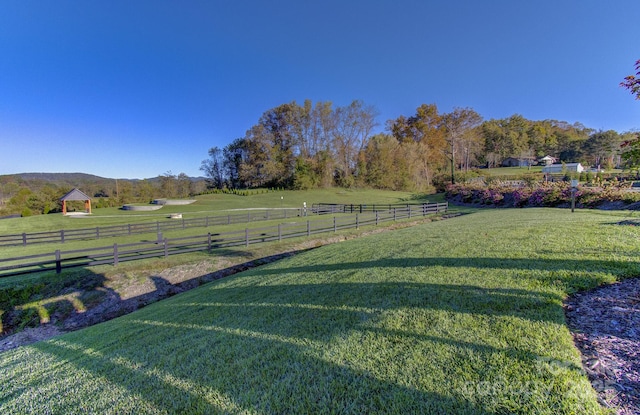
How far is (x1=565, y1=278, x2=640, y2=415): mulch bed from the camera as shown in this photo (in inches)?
75.2

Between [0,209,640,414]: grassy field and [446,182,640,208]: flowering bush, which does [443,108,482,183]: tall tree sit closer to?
[446,182,640,208]: flowering bush

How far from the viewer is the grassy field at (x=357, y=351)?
2.08 m

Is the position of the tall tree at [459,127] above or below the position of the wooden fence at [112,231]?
above

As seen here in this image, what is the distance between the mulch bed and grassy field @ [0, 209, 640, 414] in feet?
0.35

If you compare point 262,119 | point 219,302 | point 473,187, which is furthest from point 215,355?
point 262,119

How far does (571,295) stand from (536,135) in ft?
282

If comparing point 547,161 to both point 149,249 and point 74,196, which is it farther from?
point 74,196

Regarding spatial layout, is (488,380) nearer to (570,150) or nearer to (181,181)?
(181,181)

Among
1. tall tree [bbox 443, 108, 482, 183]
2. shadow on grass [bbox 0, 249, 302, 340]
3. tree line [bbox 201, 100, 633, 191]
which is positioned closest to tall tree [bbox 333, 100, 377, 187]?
tree line [bbox 201, 100, 633, 191]

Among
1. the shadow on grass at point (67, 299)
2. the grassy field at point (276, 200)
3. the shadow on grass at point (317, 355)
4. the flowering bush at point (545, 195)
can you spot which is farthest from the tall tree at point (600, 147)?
the shadow on grass at point (67, 299)

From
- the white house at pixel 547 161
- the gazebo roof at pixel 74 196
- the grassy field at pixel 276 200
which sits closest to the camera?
the gazebo roof at pixel 74 196

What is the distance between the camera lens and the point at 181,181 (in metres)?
56.6

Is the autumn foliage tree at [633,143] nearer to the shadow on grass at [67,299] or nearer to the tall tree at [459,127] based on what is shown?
the shadow on grass at [67,299]

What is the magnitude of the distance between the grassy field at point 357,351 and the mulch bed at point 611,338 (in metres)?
0.11
